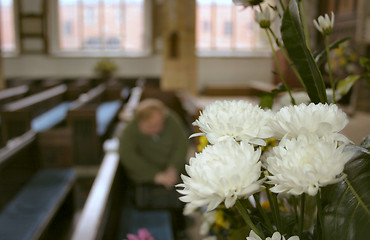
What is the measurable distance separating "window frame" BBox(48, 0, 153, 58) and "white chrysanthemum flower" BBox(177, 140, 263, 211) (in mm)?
11054

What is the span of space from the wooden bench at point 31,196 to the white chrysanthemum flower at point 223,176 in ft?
7.40

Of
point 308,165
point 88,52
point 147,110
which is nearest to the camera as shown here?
point 308,165

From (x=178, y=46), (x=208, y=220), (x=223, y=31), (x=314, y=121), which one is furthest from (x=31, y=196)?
(x=223, y=31)

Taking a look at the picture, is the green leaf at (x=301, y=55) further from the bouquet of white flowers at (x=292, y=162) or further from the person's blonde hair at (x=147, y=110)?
the person's blonde hair at (x=147, y=110)

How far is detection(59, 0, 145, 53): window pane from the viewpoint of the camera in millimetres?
11727

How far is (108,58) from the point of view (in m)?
11.4

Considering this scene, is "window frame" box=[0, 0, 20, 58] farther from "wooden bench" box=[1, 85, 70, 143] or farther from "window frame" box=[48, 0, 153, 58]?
"wooden bench" box=[1, 85, 70, 143]

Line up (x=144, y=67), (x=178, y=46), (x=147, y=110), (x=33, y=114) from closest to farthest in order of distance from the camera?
(x=147, y=110), (x=33, y=114), (x=178, y=46), (x=144, y=67)

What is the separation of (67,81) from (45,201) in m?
8.18

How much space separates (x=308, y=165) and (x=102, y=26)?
39.8 feet

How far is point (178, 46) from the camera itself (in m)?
7.98

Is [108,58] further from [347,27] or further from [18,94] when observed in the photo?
[347,27]

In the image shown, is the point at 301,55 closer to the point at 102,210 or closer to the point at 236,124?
the point at 236,124

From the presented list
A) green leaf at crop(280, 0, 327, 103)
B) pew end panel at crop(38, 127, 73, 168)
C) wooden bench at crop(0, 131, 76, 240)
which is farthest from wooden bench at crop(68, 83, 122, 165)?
green leaf at crop(280, 0, 327, 103)
